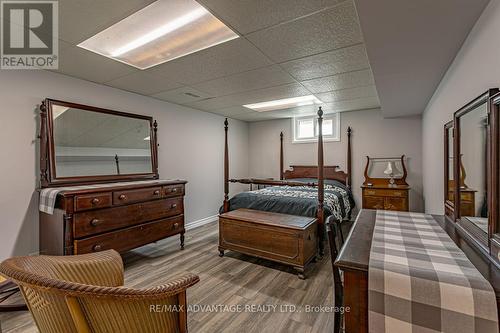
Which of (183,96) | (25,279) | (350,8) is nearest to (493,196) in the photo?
(350,8)

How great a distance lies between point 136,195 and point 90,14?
183 cm

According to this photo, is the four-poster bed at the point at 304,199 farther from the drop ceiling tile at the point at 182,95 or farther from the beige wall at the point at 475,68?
the beige wall at the point at 475,68

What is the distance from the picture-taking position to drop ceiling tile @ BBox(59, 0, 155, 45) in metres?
1.53

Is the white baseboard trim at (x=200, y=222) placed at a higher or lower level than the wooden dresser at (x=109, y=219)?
lower

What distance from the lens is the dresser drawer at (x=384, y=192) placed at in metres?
3.87

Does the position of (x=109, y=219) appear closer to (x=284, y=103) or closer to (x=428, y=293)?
(x=428, y=293)

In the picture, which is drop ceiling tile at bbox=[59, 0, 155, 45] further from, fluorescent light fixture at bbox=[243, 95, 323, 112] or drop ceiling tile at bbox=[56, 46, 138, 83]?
fluorescent light fixture at bbox=[243, 95, 323, 112]

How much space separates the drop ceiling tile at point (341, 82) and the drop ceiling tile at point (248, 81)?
0.36m

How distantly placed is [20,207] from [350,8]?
11.5ft

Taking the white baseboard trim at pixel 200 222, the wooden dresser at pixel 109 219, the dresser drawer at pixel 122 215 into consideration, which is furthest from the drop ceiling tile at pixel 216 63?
the white baseboard trim at pixel 200 222

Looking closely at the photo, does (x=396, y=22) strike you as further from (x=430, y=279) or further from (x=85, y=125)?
(x=85, y=125)

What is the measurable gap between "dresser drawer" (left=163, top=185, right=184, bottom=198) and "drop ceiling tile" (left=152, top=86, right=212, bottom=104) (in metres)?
1.38

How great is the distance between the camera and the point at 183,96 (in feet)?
11.9
